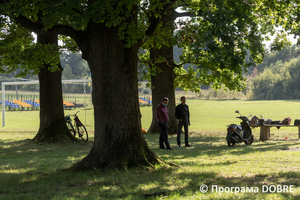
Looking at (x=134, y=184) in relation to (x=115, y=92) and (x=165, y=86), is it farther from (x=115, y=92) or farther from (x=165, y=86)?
(x=165, y=86)

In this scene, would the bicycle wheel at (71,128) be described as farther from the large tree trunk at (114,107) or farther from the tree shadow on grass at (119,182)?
the large tree trunk at (114,107)

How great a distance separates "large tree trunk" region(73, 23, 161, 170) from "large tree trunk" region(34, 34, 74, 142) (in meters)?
6.21

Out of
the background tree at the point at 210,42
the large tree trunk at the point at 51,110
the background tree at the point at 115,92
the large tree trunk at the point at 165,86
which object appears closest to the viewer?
the background tree at the point at 115,92

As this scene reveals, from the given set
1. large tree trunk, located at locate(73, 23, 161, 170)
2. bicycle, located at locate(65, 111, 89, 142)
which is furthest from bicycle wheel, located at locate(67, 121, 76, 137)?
large tree trunk, located at locate(73, 23, 161, 170)

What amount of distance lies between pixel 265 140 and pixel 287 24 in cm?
504

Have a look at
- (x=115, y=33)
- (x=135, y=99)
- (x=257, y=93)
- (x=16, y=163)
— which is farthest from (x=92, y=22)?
(x=257, y=93)

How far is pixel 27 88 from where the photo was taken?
89812mm

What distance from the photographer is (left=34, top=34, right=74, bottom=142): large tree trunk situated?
1339cm

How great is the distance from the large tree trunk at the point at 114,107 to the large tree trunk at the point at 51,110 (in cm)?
621

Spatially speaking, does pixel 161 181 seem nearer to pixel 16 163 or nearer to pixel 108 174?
pixel 108 174

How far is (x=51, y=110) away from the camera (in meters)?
13.5

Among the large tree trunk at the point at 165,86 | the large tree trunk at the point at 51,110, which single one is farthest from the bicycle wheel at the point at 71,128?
the large tree trunk at the point at 165,86

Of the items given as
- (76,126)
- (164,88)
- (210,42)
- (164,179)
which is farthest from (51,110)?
(164,179)

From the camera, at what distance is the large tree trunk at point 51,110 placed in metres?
13.4
